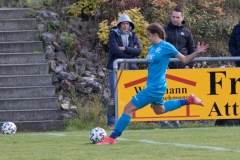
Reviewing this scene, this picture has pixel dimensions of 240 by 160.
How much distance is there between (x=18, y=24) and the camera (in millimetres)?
17609

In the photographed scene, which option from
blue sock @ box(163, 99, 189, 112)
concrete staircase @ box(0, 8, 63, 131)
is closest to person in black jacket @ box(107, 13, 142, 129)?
concrete staircase @ box(0, 8, 63, 131)

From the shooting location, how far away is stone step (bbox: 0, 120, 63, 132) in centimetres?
1528

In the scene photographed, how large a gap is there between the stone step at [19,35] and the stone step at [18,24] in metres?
0.31

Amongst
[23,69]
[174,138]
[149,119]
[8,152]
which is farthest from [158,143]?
[23,69]

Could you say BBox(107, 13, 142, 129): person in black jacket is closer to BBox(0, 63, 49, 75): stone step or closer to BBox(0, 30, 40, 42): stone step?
BBox(0, 63, 49, 75): stone step

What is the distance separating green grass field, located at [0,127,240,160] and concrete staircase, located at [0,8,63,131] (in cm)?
363

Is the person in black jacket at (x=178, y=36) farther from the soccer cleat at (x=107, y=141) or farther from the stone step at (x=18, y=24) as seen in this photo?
the stone step at (x=18, y=24)

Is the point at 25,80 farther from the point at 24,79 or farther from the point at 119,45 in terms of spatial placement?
the point at 119,45

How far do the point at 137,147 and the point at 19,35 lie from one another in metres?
8.60

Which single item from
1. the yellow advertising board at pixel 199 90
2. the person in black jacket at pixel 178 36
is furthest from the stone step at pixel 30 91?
the person in black jacket at pixel 178 36

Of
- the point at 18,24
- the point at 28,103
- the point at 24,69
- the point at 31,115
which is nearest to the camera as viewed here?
the point at 31,115

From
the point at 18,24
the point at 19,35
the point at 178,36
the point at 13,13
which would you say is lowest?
the point at 178,36

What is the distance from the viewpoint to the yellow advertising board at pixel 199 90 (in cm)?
1406

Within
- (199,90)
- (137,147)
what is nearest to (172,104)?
(137,147)
